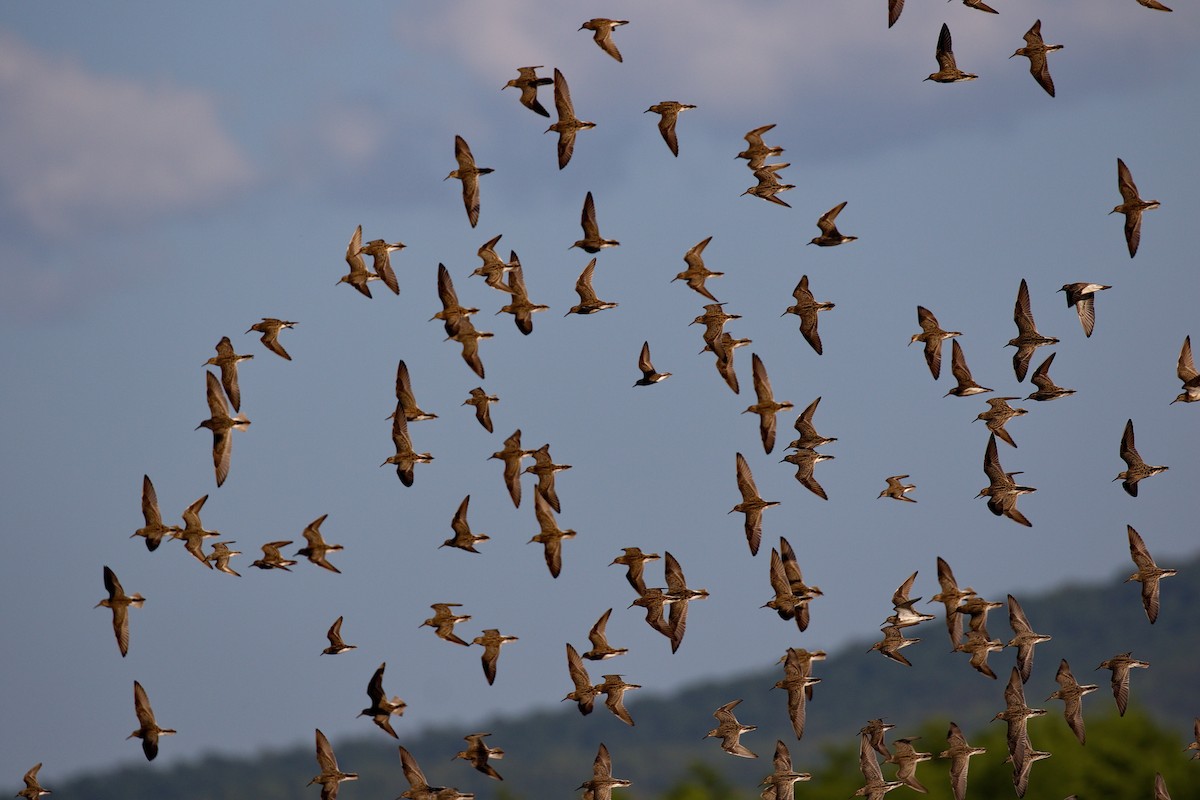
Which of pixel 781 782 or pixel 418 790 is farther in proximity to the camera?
pixel 418 790

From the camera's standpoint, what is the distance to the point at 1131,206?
45.9 meters

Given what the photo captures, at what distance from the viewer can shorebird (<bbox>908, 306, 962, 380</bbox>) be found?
159 feet

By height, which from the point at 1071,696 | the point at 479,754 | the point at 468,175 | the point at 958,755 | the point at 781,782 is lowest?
the point at 958,755

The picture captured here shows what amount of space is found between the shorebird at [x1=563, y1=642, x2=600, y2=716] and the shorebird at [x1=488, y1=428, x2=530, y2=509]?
4244mm

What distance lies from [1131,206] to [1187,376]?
4405 millimetres

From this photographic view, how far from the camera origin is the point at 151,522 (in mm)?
48594

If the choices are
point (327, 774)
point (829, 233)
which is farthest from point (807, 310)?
point (327, 774)

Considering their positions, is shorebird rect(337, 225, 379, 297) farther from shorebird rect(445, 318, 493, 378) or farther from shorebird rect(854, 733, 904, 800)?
shorebird rect(854, 733, 904, 800)

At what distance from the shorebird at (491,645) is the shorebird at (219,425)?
8009 millimetres

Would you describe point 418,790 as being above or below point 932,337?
below

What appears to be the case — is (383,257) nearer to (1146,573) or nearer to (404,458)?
(404,458)

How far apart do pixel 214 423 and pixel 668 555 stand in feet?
40.5

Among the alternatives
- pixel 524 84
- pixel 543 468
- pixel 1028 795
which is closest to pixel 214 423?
pixel 543 468

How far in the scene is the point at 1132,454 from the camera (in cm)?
4622
